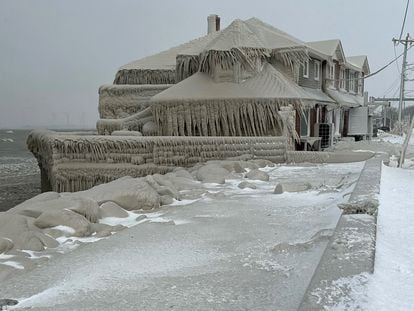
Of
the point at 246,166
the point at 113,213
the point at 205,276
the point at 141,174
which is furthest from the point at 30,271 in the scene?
the point at 141,174

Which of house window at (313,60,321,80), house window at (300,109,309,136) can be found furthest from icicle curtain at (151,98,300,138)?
house window at (313,60,321,80)

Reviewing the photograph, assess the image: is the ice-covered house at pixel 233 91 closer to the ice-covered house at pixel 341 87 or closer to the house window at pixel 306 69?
the house window at pixel 306 69

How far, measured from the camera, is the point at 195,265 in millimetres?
3949

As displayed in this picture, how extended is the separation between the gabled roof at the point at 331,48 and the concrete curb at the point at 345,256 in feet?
69.6

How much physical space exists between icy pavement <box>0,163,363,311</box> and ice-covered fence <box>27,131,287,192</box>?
17.9 ft

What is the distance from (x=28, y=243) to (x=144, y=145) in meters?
7.51

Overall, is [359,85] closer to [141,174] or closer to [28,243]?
[141,174]

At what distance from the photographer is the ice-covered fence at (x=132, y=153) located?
11805mm

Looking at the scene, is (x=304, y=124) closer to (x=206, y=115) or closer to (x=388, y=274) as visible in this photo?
(x=206, y=115)

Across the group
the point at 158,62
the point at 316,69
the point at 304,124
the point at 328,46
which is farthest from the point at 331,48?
the point at 158,62

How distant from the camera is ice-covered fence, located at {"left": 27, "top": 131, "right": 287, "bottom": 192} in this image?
1180cm

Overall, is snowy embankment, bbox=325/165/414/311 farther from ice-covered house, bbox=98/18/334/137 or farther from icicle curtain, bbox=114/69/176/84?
icicle curtain, bbox=114/69/176/84

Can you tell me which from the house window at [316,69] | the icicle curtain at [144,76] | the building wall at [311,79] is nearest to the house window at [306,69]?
the building wall at [311,79]

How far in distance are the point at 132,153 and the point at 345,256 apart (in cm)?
947
